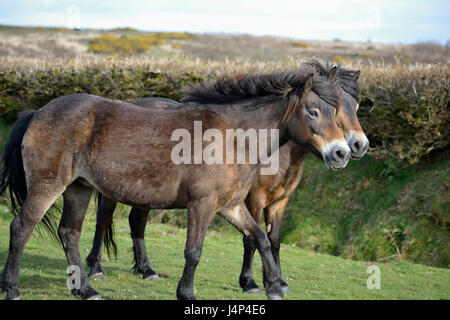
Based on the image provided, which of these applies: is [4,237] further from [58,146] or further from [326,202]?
[326,202]

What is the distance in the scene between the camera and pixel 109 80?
15539mm

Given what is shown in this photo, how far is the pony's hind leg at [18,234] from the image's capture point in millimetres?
6336

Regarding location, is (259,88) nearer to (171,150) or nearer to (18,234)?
(171,150)

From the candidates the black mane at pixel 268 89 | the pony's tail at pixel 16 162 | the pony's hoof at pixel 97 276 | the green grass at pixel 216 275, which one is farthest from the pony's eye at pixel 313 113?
the pony's hoof at pixel 97 276

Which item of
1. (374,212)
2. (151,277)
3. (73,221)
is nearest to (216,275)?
(151,277)

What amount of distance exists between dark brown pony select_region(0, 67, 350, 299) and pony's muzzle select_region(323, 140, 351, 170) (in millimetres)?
12

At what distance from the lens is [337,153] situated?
6.50m

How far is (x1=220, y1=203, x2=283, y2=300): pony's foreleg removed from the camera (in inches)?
261

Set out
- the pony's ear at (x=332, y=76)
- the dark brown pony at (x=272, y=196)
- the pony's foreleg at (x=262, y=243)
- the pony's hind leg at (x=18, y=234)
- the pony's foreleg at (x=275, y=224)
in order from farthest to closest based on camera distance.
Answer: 1. the pony's foreleg at (x=275, y=224)
2. the dark brown pony at (x=272, y=196)
3. the pony's ear at (x=332, y=76)
4. the pony's foreleg at (x=262, y=243)
5. the pony's hind leg at (x=18, y=234)

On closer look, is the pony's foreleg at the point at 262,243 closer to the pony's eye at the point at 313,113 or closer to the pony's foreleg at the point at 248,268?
the pony's foreleg at the point at 248,268

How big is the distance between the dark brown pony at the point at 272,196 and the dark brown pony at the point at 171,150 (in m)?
0.54

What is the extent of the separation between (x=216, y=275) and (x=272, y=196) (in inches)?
68.4

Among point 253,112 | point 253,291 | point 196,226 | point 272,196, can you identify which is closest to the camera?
point 196,226

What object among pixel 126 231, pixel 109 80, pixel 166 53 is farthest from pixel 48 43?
pixel 126 231
